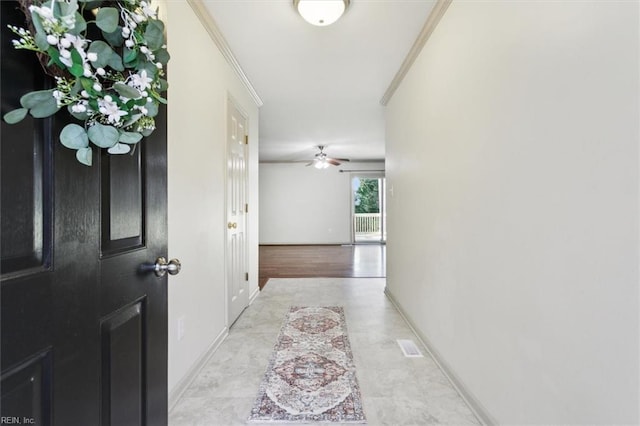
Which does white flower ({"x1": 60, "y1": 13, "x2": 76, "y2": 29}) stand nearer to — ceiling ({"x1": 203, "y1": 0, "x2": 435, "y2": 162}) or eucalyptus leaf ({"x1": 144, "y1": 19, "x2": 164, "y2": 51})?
eucalyptus leaf ({"x1": 144, "y1": 19, "x2": 164, "y2": 51})

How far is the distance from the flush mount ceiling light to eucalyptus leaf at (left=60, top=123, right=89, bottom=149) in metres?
1.70

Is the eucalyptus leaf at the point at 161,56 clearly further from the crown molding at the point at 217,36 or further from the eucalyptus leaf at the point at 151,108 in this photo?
the crown molding at the point at 217,36

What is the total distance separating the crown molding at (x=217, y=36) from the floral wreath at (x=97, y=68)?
152 cm

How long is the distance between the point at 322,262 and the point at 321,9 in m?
4.86

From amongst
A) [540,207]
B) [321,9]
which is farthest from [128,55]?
[321,9]

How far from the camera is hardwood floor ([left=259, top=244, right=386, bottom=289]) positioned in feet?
16.7

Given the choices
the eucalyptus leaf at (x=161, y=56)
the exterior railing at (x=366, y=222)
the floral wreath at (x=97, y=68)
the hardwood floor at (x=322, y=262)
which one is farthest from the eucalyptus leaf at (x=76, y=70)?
the exterior railing at (x=366, y=222)

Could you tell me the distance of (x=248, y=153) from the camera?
347 centimetres

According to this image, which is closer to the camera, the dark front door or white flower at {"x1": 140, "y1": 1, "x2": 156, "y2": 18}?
the dark front door

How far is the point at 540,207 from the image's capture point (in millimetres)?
1124

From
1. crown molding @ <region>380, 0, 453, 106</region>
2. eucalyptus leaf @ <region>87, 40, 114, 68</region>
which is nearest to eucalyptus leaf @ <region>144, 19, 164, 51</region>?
eucalyptus leaf @ <region>87, 40, 114, 68</region>

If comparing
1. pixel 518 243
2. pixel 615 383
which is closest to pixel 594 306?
pixel 615 383

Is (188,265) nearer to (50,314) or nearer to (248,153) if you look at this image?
(50,314)

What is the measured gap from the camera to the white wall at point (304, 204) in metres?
9.09
